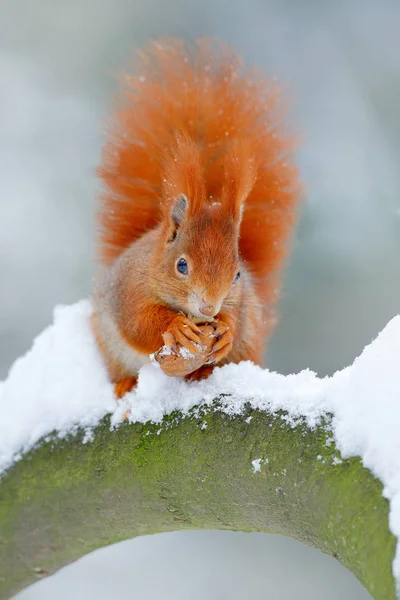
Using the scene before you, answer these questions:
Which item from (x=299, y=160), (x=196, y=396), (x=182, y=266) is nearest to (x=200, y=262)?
(x=182, y=266)

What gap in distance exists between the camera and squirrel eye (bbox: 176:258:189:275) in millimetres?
1342

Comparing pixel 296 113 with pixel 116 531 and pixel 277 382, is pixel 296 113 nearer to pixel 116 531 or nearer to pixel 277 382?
pixel 277 382

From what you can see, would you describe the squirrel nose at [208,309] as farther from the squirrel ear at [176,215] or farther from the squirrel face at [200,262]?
the squirrel ear at [176,215]

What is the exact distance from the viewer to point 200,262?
1.32 m

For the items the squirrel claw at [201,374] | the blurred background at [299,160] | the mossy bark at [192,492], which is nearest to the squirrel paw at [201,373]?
the squirrel claw at [201,374]

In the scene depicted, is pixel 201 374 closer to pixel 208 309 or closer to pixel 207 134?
pixel 208 309

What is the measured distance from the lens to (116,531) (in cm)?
134

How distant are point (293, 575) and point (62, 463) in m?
1.61

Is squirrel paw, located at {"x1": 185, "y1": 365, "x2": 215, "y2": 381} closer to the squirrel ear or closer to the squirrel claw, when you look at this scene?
the squirrel claw

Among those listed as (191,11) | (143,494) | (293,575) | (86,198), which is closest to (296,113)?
(143,494)

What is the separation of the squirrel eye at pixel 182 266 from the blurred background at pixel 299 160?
0.80 meters

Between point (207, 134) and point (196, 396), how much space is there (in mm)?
632

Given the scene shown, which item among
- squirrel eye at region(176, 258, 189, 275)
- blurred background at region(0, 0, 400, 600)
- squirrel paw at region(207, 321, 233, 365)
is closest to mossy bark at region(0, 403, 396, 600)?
squirrel paw at region(207, 321, 233, 365)

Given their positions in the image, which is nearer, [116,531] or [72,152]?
[116,531]
